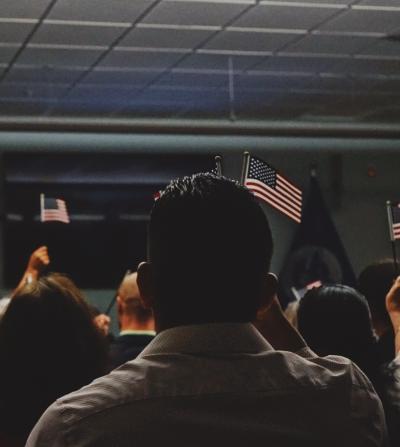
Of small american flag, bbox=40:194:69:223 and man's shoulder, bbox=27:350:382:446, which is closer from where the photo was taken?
man's shoulder, bbox=27:350:382:446

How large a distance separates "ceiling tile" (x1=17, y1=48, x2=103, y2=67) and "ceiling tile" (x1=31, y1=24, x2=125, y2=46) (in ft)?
0.78

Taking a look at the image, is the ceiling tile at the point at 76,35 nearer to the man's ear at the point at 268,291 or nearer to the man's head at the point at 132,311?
the man's head at the point at 132,311

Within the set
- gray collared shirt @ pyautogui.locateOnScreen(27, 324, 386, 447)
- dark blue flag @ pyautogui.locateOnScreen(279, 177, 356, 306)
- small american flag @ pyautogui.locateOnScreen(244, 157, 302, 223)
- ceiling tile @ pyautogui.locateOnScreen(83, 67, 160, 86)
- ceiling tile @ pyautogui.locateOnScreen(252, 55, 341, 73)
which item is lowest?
dark blue flag @ pyautogui.locateOnScreen(279, 177, 356, 306)

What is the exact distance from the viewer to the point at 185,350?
42.3 inches

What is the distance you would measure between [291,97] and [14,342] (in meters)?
7.45

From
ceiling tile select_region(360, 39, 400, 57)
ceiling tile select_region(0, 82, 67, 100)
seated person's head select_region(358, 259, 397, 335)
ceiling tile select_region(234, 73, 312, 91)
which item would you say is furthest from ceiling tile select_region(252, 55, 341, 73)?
seated person's head select_region(358, 259, 397, 335)

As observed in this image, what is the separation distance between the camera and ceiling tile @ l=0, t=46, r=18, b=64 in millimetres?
7008

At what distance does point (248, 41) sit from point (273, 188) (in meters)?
4.53

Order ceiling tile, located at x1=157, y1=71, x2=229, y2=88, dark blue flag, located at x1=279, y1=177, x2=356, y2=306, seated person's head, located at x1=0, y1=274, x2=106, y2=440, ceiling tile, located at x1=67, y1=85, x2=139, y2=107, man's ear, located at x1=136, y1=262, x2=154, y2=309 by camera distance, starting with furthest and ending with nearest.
A: dark blue flag, located at x1=279, y1=177, x2=356, y2=306 → ceiling tile, located at x1=67, y1=85, x2=139, y2=107 → ceiling tile, located at x1=157, y1=71, x2=229, y2=88 → seated person's head, located at x1=0, y1=274, x2=106, y2=440 → man's ear, located at x1=136, y1=262, x2=154, y2=309

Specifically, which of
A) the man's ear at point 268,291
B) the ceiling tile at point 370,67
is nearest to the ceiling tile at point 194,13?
the ceiling tile at point 370,67

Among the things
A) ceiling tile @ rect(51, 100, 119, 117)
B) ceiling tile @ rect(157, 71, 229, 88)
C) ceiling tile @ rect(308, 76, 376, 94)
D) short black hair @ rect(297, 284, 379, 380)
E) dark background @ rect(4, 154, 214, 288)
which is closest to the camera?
short black hair @ rect(297, 284, 379, 380)

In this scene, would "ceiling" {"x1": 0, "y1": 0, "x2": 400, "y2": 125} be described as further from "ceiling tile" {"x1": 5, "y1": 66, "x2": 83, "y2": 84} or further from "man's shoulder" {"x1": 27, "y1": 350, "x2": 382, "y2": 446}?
"man's shoulder" {"x1": 27, "y1": 350, "x2": 382, "y2": 446}

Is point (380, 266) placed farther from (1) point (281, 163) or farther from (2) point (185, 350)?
(1) point (281, 163)

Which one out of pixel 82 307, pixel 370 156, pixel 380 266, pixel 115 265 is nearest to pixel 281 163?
pixel 370 156
